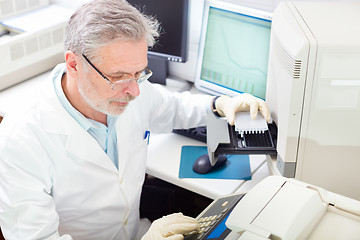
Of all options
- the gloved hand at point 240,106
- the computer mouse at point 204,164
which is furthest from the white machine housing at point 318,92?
the computer mouse at point 204,164

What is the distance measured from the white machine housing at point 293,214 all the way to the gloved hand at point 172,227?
25 centimetres

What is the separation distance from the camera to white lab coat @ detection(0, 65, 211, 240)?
1258 millimetres

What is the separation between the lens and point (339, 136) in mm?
1253

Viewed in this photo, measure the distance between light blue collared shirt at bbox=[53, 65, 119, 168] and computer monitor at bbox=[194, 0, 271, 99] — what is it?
61 cm

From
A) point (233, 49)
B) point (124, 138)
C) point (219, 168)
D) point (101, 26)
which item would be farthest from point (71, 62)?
point (233, 49)

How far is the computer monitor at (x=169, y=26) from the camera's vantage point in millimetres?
1942

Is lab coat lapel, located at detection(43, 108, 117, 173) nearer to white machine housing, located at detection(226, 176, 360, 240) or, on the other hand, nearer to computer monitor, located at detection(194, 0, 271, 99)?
white machine housing, located at detection(226, 176, 360, 240)

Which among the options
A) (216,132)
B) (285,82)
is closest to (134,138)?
(216,132)

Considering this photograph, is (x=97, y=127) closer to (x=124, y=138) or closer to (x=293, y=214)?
(x=124, y=138)

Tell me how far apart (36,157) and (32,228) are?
200 mm

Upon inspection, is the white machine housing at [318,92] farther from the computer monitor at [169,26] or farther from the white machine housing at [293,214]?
the computer monitor at [169,26]

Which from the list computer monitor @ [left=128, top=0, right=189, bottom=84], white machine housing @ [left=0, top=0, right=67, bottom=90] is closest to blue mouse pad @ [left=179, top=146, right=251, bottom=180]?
computer monitor @ [left=128, top=0, right=189, bottom=84]

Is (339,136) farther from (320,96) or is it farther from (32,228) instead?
(32,228)

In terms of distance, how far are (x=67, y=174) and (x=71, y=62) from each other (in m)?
0.34
